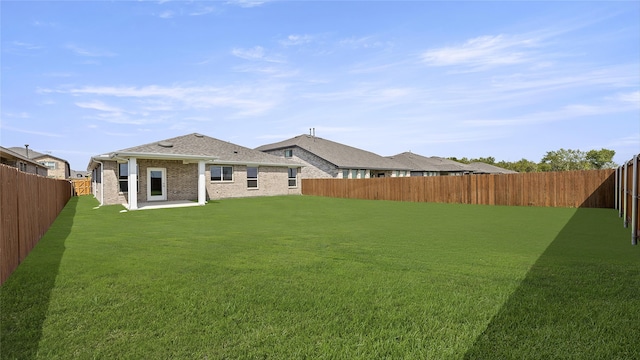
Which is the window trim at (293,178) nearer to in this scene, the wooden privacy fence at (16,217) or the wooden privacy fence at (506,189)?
the wooden privacy fence at (506,189)

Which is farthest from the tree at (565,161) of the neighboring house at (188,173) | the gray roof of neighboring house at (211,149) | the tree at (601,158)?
the gray roof of neighboring house at (211,149)

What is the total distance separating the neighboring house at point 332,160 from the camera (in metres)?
32.5

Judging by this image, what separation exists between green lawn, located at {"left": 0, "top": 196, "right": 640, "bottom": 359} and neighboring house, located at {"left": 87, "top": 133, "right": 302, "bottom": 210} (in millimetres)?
11796

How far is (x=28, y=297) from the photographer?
3.83 meters

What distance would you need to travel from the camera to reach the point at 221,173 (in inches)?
930

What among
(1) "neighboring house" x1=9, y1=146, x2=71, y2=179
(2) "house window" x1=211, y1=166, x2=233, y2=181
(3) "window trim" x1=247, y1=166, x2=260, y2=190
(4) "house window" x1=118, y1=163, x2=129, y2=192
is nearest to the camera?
(4) "house window" x1=118, y1=163, x2=129, y2=192

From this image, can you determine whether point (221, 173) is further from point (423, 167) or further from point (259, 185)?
point (423, 167)

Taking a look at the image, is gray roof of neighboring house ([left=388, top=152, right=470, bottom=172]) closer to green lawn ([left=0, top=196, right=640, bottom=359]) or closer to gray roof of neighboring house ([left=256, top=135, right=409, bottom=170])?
gray roof of neighboring house ([left=256, top=135, right=409, bottom=170])

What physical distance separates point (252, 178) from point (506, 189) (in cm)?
1752

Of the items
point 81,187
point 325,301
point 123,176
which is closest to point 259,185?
point 123,176

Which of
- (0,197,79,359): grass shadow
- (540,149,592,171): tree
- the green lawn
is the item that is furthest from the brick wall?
(540,149,592,171): tree

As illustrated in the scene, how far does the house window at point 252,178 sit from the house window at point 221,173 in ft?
5.14

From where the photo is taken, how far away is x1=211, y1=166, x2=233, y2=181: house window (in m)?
23.2

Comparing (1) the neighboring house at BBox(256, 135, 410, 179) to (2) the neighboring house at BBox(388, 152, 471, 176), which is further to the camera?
(2) the neighboring house at BBox(388, 152, 471, 176)
